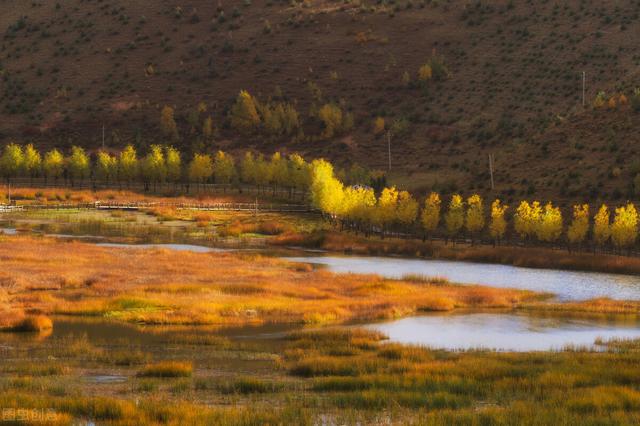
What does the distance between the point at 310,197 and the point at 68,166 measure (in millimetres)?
50620

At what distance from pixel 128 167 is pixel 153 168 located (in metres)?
4.66

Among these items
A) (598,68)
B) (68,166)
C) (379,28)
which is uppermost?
(379,28)

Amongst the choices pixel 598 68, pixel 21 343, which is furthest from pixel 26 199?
pixel 21 343

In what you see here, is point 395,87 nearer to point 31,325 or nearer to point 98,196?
point 98,196

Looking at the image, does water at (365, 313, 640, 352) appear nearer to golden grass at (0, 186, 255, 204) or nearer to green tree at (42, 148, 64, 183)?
golden grass at (0, 186, 255, 204)

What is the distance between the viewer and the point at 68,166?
156125mm

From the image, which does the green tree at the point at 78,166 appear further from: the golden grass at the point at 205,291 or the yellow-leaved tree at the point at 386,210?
the golden grass at the point at 205,291

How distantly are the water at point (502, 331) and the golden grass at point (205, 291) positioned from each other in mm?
3000

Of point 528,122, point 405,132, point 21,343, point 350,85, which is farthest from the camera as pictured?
point 350,85

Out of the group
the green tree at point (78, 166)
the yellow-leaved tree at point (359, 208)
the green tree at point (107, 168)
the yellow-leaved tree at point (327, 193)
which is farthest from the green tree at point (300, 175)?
the green tree at point (78, 166)

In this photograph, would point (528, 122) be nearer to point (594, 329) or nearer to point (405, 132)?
point (405, 132)

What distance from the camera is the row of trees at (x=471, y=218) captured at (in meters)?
80.8

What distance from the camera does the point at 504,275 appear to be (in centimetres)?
7144

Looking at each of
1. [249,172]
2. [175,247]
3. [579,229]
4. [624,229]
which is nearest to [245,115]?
[249,172]
